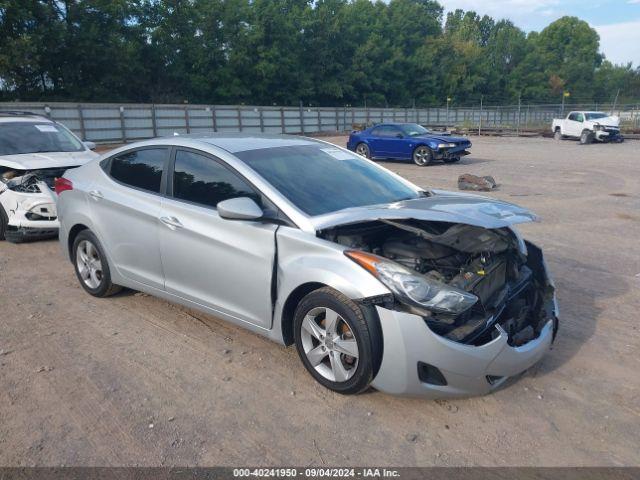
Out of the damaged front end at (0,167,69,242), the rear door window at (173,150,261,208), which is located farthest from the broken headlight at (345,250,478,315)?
the damaged front end at (0,167,69,242)

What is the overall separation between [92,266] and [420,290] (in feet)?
11.5

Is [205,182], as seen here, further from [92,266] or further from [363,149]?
[363,149]

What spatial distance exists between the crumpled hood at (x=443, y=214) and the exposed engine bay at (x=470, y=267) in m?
0.09

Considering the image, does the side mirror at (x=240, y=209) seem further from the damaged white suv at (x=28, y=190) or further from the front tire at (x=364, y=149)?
the front tire at (x=364, y=149)

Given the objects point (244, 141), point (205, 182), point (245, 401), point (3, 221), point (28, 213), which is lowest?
point (245, 401)

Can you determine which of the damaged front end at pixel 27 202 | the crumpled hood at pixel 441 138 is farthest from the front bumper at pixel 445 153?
the damaged front end at pixel 27 202

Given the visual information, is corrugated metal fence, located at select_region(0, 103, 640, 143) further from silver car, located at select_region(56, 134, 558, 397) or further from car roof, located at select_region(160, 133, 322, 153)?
silver car, located at select_region(56, 134, 558, 397)

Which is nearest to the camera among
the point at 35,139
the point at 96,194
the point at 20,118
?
the point at 96,194

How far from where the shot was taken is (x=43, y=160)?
7461 millimetres

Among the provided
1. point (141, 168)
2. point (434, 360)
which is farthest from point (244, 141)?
point (434, 360)

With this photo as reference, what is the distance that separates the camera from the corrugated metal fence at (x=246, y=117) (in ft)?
90.7

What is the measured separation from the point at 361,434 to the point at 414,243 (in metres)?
1.30

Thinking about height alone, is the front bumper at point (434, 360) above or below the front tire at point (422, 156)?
below

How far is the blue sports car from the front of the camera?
17984 mm
